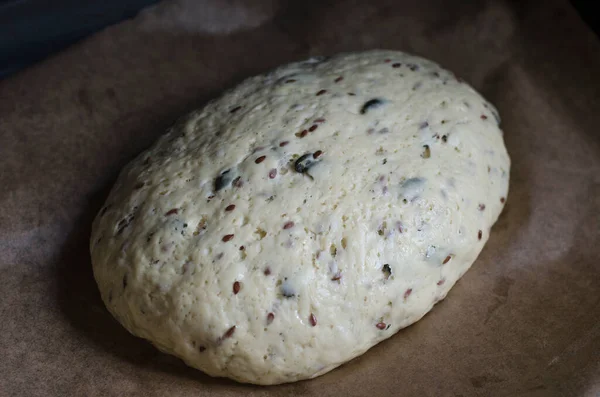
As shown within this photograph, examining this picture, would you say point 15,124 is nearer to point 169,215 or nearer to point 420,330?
point 169,215

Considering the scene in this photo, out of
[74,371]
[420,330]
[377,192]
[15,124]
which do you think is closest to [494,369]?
[420,330]

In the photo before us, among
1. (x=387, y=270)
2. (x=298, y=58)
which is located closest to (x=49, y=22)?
(x=298, y=58)

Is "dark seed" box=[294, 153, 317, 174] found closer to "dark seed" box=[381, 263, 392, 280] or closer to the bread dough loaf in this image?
the bread dough loaf

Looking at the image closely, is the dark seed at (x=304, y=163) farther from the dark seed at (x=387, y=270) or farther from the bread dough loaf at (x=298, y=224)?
the dark seed at (x=387, y=270)

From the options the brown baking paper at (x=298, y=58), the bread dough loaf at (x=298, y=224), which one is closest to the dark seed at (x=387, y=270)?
the bread dough loaf at (x=298, y=224)

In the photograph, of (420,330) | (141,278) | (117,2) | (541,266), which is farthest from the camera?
(117,2)

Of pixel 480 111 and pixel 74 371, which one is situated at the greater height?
pixel 480 111
